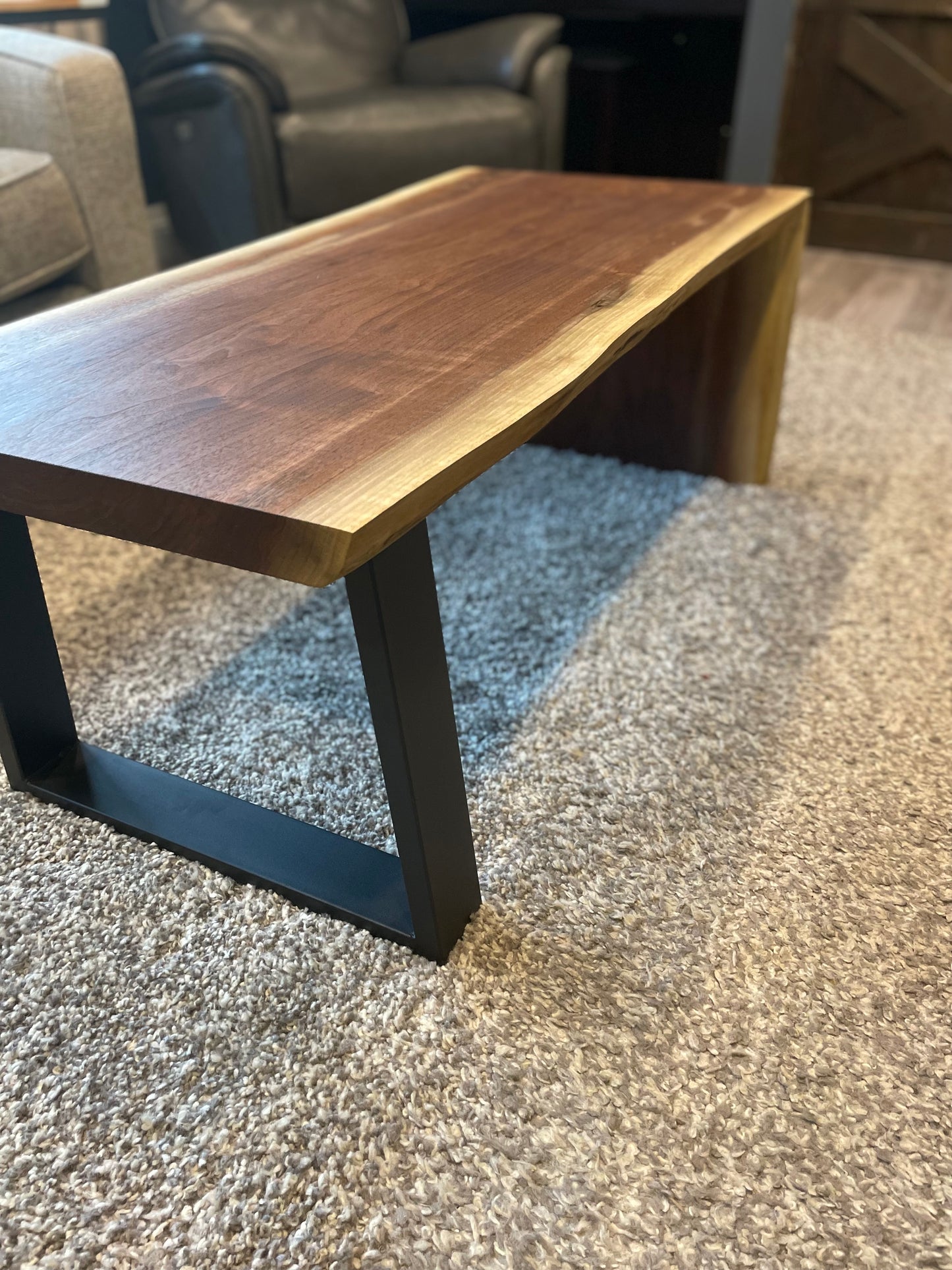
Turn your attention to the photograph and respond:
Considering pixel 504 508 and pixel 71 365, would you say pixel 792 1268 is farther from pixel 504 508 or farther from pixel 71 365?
pixel 504 508

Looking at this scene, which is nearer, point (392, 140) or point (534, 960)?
point (534, 960)

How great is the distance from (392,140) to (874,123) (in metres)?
1.48

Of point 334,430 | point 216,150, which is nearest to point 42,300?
point 216,150

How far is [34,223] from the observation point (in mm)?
1604

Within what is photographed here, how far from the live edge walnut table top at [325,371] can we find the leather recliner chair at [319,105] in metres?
1.11

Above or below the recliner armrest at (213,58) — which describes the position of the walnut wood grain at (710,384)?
below

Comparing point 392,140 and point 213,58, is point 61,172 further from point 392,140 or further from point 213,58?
point 392,140

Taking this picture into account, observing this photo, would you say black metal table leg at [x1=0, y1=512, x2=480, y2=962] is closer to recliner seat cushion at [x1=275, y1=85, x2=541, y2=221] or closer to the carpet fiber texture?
the carpet fiber texture

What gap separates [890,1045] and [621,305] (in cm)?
68

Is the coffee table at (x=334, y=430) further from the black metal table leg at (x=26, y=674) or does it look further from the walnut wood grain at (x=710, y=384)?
the walnut wood grain at (x=710, y=384)

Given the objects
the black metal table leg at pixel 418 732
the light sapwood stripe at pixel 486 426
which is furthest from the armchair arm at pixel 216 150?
the black metal table leg at pixel 418 732

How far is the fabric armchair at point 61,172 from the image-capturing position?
1.60 metres

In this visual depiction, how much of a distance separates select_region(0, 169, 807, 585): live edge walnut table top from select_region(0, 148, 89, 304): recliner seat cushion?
602mm

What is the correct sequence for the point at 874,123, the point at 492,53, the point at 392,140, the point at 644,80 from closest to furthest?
the point at 392,140 < the point at 492,53 < the point at 874,123 < the point at 644,80
